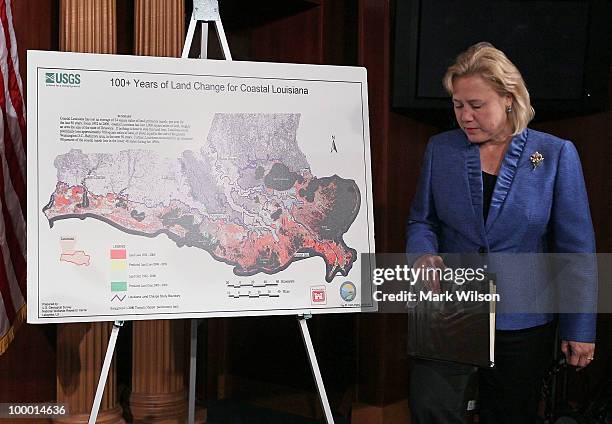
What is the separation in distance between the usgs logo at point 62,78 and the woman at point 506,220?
1185 millimetres

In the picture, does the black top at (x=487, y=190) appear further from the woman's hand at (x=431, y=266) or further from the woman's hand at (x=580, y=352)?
the woman's hand at (x=580, y=352)

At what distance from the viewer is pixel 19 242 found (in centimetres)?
276

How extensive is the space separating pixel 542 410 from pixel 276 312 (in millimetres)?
1660

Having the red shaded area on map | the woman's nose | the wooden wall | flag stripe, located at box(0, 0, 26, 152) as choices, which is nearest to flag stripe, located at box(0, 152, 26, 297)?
flag stripe, located at box(0, 0, 26, 152)

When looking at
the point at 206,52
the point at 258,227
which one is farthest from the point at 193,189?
the point at 206,52

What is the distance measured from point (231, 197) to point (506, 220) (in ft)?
2.94

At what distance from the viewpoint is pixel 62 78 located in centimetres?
230

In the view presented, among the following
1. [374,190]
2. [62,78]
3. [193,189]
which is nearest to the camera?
[62,78]

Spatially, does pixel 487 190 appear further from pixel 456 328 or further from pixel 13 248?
pixel 13 248

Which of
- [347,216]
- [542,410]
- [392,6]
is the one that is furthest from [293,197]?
[542,410]

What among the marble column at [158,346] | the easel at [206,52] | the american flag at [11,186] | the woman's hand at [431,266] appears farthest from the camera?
the marble column at [158,346]

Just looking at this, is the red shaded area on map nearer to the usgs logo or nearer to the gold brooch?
the usgs logo

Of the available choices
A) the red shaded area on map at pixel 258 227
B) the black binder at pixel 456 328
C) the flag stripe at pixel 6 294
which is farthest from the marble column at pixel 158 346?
the black binder at pixel 456 328

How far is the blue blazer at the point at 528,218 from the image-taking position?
2.08 meters
